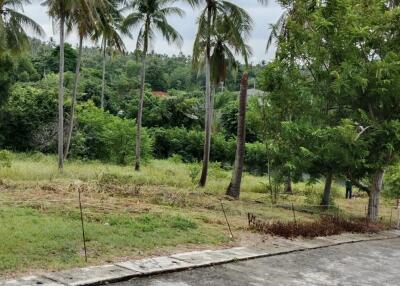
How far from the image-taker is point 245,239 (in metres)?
10.8

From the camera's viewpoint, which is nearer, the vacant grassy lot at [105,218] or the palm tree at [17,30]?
the vacant grassy lot at [105,218]

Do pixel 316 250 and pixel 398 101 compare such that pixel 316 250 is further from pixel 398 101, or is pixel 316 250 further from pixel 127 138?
pixel 127 138

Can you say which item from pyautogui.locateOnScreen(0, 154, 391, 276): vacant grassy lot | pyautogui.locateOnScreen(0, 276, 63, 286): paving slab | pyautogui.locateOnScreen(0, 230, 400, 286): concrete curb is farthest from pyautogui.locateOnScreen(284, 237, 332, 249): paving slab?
pyautogui.locateOnScreen(0, 276, 63, 286): paving slab

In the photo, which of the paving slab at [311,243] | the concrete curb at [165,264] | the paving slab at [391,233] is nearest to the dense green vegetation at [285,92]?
the paving slab at [391,233]

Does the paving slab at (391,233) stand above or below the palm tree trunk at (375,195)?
below

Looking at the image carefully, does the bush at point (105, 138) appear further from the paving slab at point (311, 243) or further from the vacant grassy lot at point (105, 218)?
the paving slab at point (311, 243)

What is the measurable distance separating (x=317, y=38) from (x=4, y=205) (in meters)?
10.1

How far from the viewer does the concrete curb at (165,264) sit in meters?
6.70

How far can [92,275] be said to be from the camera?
7012mm

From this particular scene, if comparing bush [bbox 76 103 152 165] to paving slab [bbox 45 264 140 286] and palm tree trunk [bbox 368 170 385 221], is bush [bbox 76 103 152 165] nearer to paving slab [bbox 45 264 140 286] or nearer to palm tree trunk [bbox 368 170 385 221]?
palm tree trunk [bbox 368 170 385 221]

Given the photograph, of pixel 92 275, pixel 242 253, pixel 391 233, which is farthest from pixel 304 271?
pixel 391 233

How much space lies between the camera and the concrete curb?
670 cm

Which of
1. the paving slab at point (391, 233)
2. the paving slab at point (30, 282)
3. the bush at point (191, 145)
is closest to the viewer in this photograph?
the paving slab at point (30, 282)

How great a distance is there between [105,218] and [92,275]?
4390 millimetres
